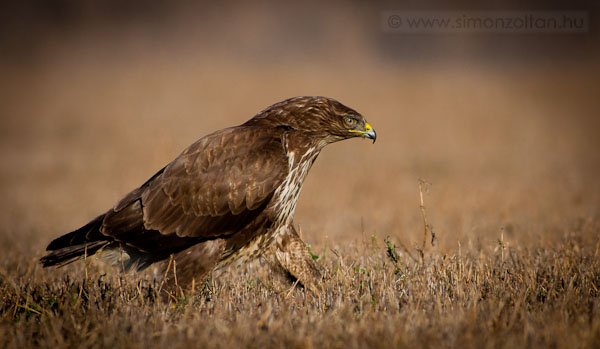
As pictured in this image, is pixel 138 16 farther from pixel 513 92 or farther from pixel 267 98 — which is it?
pixel 513 92

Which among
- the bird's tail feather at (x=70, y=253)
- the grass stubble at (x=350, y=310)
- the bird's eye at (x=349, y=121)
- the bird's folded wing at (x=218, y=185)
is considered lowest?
the grass stubble at (x=350, y=310)

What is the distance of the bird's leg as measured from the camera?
182 inches

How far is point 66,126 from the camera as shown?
63.7 feet

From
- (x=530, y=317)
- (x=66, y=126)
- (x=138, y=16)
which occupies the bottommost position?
(x=530, y=317)

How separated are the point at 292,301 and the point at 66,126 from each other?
1735 centimetres

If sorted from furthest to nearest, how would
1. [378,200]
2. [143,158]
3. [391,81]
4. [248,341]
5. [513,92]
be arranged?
1. [391,81]
2. [513,92]
3. [143,158]
4. [378,200]
5. [248,341]

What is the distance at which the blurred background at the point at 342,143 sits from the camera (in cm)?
832

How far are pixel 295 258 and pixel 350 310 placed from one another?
112cm

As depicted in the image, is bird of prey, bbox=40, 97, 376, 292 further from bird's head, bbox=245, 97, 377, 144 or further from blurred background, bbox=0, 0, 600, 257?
blurred background, bbox=0, 0, 600, 257

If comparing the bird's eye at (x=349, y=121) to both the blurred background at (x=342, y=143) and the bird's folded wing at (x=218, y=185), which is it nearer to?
the bird's folded wing at (x=218, y=185)

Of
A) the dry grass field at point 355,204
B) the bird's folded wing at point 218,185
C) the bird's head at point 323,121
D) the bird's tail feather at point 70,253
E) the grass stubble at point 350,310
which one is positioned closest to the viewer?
the grass stubble at point 350,310

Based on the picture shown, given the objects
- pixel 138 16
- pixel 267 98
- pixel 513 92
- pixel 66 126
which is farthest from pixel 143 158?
pixel 138 16

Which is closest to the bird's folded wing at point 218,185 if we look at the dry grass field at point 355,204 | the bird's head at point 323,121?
the bird's head at point 323,121

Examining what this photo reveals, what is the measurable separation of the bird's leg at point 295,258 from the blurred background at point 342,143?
1.20 feet
